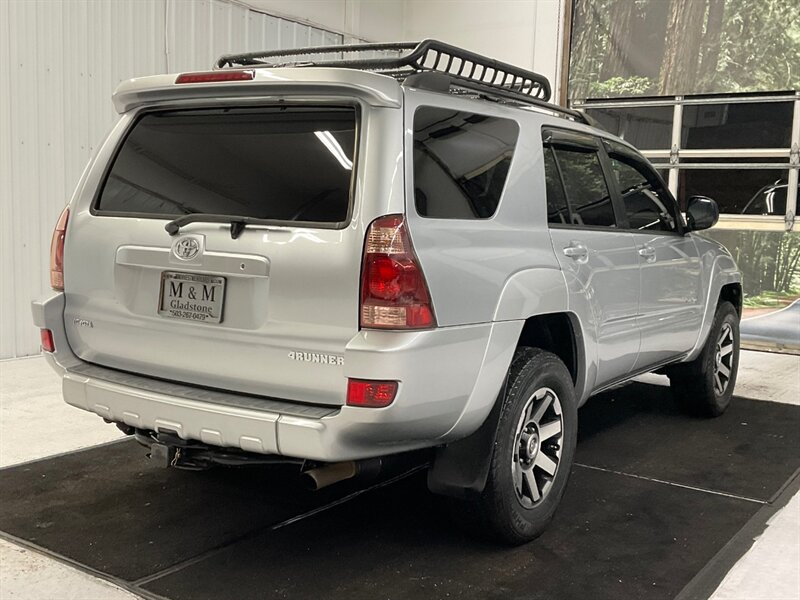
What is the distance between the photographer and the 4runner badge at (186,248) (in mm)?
2818

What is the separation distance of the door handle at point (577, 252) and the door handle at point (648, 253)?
70 centimetres

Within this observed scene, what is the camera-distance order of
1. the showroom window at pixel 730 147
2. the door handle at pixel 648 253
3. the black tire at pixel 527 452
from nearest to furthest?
the black tire at pixel 527 452, the door handle at pixel 648 253, the showroom window at pixel 730 147

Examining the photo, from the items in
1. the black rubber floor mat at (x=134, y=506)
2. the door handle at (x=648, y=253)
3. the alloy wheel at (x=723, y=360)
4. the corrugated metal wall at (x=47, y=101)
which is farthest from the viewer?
the corrugated metal wall at (x=47, y=101)

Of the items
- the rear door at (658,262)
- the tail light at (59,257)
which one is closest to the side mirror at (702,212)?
the rear door at (658,262)

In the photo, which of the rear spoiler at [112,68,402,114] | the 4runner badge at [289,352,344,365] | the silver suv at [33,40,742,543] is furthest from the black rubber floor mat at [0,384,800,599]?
the rear spoiler at [112,68,402,114]

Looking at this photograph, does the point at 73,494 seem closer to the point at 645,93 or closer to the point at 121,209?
the point at 121,209

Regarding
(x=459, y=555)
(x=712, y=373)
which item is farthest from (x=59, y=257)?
(x=712, y=373)

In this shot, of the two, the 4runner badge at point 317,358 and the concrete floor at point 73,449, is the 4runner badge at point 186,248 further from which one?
the concrete floor at point 73,449

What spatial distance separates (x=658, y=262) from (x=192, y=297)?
Answer: 2642mm

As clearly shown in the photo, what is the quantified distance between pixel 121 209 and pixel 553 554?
213 centimetres

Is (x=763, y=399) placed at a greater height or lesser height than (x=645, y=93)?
lesser

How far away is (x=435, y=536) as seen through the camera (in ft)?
11.1

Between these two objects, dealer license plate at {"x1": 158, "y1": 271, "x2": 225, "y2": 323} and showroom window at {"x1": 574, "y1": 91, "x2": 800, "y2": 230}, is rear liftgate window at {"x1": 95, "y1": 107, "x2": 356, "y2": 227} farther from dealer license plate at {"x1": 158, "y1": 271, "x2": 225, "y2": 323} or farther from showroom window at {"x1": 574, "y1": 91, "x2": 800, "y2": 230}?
showroom window at {"x1": 574, "y1": 91, "x2": 800, "y2": 230}

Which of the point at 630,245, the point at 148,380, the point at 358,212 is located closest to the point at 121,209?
the point at 148,380
